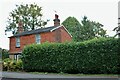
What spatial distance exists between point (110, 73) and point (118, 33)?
3.27 meters

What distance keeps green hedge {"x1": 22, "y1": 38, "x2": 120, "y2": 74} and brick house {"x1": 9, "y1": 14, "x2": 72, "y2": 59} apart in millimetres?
12071

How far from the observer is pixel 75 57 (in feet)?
68.6

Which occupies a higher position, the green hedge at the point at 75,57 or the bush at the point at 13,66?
the green hedge at the point at 75,57

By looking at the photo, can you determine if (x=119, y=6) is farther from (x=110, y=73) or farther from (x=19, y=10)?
(x=19, y=10)

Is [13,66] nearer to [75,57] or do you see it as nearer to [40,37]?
[75,57]

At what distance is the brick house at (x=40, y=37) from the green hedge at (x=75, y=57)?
1207cm

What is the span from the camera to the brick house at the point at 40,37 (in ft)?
120

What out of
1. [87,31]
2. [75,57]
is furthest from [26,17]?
[75,57]

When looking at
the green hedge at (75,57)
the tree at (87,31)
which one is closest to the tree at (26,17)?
the tree at (87,31)

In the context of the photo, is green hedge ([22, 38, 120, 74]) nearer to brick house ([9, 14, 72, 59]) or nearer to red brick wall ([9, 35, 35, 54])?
brick house ([9, 14, 72, 59])

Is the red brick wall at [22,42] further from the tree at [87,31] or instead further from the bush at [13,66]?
the tree at [87,31]

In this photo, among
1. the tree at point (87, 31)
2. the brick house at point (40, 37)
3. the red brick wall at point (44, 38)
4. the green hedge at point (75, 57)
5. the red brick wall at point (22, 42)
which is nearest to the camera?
the green hedge at point (75, 57)

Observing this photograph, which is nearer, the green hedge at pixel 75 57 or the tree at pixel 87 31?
the green hedge at pixel 75 57

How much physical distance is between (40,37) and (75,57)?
1720cm
